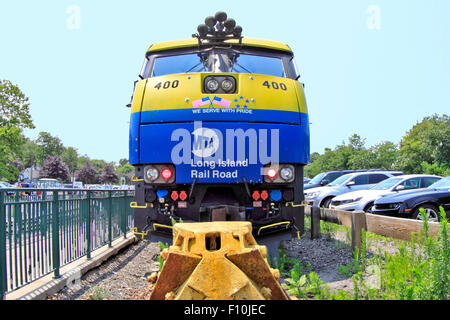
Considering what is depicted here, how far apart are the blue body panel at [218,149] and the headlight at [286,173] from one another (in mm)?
136

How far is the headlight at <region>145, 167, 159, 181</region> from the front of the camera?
5082 mm

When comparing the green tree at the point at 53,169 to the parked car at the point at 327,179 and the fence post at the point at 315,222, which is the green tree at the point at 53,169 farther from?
the fence post at the point at 315,222

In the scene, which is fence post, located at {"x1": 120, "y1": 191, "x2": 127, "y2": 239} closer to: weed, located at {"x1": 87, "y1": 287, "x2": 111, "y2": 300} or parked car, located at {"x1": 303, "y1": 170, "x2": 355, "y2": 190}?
weed, located at {"x1": 87, "y1": 287, "x2": 111, "y2": 300}

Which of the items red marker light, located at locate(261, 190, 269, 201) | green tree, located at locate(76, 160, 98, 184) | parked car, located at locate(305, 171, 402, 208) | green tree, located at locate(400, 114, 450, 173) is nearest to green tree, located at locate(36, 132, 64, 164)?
green tree, located at locate(76, 160, 98, 184)

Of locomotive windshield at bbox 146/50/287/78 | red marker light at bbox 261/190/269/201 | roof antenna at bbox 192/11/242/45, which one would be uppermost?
roof antenna at bbox 192/11/242/45

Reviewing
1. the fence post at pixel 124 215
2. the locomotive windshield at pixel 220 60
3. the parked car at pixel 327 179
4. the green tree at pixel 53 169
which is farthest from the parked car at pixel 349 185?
the green tree at pixel 53 169

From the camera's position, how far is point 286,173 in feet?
16.8

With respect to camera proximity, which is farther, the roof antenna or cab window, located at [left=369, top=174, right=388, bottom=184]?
cab window, located at [left=369, top=174, right=388, bottom=184]

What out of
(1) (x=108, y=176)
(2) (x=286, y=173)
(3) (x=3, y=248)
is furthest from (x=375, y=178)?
(1) (x=108, y=176)

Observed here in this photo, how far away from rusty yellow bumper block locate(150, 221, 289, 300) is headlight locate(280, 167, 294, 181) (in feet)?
7.74

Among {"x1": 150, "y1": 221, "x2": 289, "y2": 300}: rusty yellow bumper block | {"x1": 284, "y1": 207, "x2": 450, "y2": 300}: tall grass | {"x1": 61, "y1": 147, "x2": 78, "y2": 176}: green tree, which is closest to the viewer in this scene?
{"x1": 150, "y1": 221, "x2": 289, "y2": 300}: rusty yellow bumper block

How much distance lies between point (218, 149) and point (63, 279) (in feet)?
8.85

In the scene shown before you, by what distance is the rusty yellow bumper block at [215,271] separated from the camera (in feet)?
8.23
